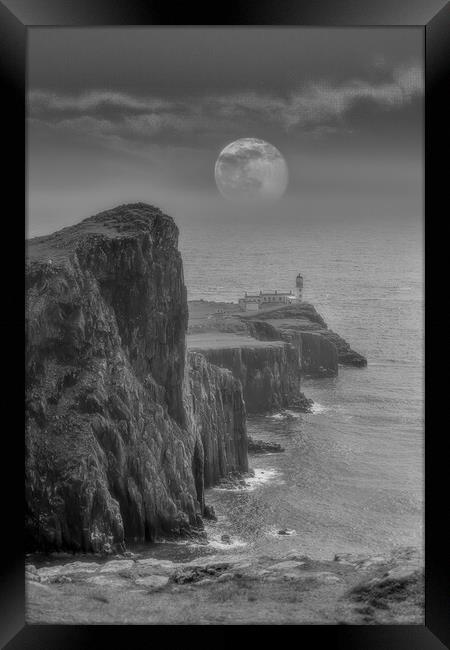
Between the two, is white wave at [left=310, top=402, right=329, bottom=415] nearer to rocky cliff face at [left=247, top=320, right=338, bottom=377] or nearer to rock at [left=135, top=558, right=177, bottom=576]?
rocky cliff face at [left=247, top=320, right=338, bottom=377]

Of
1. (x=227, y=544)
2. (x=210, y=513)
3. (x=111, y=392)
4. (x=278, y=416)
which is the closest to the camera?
(x=227, y=544)

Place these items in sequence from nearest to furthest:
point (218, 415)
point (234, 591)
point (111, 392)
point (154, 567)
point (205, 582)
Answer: point (234, 591), point (205, 582), point (154, 567), point (111, 392), point (218, 415)

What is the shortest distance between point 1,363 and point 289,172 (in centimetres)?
461

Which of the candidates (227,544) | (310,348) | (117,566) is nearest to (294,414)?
(310,348)

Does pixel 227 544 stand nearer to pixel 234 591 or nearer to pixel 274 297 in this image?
pixel 234 591

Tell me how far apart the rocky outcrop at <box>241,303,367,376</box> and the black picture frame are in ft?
6.58

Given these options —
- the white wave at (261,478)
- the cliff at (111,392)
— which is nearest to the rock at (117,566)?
the cliff at (111,392)

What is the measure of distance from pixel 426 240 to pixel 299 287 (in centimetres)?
224

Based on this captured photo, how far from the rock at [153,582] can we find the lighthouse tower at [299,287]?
424cm

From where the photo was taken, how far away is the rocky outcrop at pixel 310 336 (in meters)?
10.0

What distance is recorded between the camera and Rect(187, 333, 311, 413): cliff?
33.3ft

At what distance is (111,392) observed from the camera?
389 inches

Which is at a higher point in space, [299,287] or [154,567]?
[299,287]

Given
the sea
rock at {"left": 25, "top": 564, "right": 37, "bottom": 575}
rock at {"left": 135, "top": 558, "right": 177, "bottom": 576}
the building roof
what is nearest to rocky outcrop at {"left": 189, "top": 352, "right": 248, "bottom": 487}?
the sea
